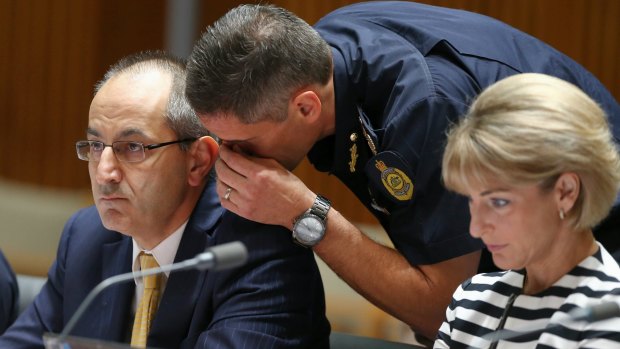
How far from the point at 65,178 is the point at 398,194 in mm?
3370

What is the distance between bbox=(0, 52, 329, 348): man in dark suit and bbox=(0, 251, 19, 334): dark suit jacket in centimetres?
21

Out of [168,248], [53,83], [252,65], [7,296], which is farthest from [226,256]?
[53,83]

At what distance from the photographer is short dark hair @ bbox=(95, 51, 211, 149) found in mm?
2549

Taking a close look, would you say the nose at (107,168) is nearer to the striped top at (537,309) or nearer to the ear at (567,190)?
the striped top at (537,309)

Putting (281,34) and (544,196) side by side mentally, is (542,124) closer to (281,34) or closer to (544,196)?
(544,196)

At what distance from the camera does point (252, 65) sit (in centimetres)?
229

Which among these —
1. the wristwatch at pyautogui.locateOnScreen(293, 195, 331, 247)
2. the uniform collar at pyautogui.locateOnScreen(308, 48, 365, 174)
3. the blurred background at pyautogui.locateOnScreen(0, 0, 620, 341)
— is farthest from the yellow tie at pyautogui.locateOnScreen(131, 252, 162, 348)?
the blurred background at pyautogui.locateOnScreen(0, 0, 620, 341)

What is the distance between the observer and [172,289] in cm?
249

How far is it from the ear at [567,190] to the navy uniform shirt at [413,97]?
1.75ft

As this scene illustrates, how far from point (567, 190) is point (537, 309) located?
0.73ft

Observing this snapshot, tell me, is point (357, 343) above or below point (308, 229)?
below

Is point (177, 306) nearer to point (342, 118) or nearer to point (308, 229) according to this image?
point (308, 229)

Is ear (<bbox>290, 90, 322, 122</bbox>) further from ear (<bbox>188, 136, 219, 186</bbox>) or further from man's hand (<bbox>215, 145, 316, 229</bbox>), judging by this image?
ear (<bbox>188, 136, 219, 186</bbox>)

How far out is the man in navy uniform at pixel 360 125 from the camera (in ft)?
7.63
